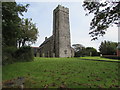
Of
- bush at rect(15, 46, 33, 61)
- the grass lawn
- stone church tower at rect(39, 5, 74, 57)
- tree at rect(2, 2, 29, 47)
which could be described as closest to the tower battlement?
stone church tower at rect(39, 5, 74, 57)

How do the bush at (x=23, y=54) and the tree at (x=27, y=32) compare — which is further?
the tree at (x=27, y=32)

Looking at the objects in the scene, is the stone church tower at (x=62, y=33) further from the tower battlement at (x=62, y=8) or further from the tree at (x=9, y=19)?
the tree at (x=9, y=19)

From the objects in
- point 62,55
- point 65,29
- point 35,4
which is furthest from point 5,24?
point 65,29

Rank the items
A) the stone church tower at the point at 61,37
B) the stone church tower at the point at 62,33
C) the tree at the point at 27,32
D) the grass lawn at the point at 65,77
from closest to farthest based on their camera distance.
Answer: the grass lawn at the point at 65,77 < the tree at the point at 27,32 < the stone church tower at the point at 62,33 < the stone church tower at the point at 61,37

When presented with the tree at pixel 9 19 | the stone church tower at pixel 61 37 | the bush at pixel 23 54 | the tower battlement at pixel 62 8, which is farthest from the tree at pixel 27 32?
the tree at pixel 9 19

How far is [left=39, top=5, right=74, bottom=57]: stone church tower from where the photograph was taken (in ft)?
114

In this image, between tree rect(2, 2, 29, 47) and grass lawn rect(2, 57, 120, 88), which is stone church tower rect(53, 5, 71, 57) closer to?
tree rect(2, 2, 29, 47)

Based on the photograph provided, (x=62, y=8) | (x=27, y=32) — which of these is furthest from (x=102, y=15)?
(x=62, y=8)

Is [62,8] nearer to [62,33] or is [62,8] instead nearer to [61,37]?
[62,33]

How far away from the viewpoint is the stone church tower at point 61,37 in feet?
114

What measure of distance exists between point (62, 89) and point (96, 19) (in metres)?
5.70

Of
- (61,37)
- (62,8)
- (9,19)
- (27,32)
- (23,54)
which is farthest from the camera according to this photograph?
(62,8)

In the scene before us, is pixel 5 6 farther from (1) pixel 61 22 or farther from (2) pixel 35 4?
(1) pixel 61 22

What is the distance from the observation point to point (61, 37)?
35281 mm
